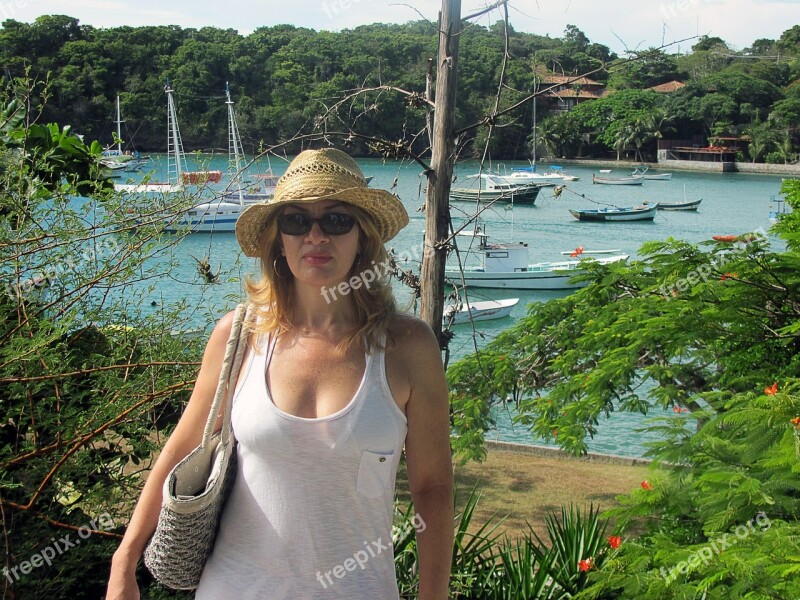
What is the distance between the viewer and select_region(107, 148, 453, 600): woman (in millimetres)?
1538

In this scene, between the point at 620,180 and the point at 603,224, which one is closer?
the point at 603,224

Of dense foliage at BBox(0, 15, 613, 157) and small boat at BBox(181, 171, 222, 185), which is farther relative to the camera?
dense foliage at BBox(0, 15, 613, 157)

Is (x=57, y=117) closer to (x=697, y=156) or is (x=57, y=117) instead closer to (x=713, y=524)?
(x=713, y=524)

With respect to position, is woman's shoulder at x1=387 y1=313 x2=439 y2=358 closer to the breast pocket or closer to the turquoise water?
the breast pocket

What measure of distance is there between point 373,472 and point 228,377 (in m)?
0.33

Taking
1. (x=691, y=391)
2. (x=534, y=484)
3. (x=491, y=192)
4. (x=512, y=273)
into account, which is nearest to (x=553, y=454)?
(x=534, y=484)

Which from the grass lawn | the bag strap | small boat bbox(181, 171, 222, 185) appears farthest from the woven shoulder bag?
the grass lawn

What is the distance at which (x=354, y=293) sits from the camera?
5.71 ft

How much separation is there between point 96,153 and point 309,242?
2.58 meters

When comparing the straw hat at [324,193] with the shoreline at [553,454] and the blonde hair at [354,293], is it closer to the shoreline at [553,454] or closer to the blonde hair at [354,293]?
the blonde hair at [354,293]

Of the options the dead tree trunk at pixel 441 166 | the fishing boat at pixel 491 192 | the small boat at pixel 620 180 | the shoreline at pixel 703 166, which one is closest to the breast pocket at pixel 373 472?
the fishing boat at pixel 491 192

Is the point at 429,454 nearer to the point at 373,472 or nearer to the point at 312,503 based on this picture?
the point at 373,472

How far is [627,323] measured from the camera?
473cm

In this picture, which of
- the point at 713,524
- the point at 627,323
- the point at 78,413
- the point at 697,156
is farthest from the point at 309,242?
the point at 697,156
